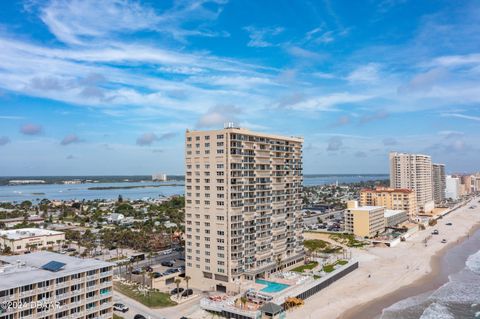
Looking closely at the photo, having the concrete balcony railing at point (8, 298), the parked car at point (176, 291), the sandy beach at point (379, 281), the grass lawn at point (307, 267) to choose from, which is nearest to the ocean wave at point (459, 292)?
the sandy beach at point (379, 281)

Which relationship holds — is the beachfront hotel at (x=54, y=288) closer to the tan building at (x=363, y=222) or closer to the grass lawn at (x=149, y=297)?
the grass lawn at (x=149, y=297)

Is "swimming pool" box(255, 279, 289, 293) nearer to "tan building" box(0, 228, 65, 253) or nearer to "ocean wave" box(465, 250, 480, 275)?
"ocean wave" box(465, 250, 480, 275)

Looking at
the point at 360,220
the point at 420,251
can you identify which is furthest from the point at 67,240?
the point at 420,251

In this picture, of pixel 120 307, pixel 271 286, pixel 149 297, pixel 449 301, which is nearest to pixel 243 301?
pixel 271 286

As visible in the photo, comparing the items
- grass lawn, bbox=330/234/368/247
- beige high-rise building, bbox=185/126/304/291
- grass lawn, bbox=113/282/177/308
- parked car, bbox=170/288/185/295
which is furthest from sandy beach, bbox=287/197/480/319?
grass lawn, bbox=113/282/177/308

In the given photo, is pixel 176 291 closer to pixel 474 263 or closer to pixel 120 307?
pixel 120 307
